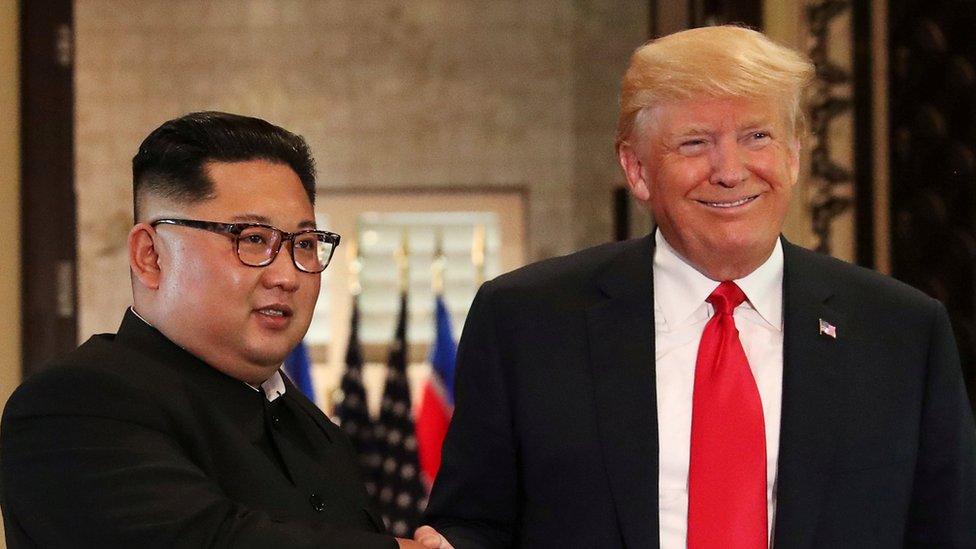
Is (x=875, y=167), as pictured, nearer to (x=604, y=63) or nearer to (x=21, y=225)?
(x=21, y=225)

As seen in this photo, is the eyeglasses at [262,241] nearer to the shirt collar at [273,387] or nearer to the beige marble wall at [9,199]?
the shirt collar at [273,387]

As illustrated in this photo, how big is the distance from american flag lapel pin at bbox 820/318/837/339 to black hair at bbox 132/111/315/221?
2.48 feet

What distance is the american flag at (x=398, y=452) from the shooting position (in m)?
6.04

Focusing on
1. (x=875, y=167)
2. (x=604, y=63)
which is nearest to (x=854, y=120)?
(x=875, y=167)

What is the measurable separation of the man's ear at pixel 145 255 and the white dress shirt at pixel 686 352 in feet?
2.32

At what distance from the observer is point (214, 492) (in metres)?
1.56

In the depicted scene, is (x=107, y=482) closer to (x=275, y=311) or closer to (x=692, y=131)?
(x=275, y=311)

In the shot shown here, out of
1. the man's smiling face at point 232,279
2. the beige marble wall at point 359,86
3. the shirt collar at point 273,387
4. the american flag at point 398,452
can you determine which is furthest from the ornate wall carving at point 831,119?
the beige marble wall at point 359,86

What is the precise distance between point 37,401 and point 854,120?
2.68 meters

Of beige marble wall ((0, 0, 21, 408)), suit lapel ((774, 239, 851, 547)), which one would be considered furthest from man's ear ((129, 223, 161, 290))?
beige marble wall ((0, 0, 21, 408))

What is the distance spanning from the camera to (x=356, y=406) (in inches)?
247

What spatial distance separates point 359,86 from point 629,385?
5394 mm

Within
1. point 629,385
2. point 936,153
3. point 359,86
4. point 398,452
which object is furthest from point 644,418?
point 359,86

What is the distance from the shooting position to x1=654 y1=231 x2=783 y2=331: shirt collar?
6.20 feet
